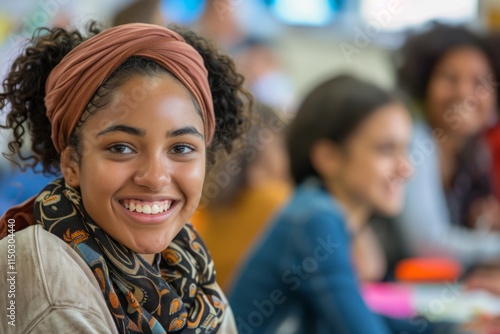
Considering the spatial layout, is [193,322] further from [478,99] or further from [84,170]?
[478,99]

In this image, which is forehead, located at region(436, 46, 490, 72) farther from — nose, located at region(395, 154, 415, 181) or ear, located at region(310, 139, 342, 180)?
ear, located at region(310, 139, 342, 180)

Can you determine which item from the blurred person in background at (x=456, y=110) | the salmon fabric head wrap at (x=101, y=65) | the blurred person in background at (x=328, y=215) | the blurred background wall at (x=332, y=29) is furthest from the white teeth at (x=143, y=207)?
the blurred background wall at (x=332, y=29)

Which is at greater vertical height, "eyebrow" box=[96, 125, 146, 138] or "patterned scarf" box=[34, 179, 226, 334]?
"eyebrow" box=[96, 125, 146, 138]

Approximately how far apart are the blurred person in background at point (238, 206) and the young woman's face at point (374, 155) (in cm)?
27

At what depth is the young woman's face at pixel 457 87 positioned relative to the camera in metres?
2.77

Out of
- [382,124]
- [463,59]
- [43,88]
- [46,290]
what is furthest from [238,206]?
[46,290]

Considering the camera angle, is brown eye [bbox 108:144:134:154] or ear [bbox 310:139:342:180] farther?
ear [bbox 310:139:342:180]

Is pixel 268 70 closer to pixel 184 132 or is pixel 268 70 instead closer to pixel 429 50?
pixel 429 50

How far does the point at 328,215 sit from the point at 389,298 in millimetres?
499

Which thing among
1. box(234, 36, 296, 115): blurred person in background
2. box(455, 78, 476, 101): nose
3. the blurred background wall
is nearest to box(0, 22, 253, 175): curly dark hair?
box(455, 78, 476, 101): nose

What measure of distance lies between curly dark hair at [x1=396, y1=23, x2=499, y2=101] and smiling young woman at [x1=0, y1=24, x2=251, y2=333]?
2.01m

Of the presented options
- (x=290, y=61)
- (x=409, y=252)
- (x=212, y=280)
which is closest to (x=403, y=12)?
(x=290, y=61)

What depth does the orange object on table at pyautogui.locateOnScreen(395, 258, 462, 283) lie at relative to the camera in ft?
7.53

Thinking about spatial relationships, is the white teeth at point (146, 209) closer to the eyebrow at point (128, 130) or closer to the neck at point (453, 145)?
the eyebrow at point (128, 130)
